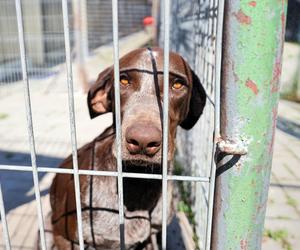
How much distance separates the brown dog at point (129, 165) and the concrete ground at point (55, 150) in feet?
3.19

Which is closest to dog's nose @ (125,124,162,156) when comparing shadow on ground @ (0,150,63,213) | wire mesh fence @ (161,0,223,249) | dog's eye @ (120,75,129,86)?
wire mesh fence @ (161,0,223,249)

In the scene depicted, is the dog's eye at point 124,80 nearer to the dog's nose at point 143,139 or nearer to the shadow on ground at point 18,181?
the dog's nose at point 143,139

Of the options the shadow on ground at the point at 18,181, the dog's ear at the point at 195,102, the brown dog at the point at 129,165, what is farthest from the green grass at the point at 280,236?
the shadow on ground at the point at 18,181

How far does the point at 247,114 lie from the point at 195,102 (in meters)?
1.28

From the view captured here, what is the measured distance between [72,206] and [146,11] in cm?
978

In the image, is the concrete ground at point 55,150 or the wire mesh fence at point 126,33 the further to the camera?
the concrete ground at point 55,150

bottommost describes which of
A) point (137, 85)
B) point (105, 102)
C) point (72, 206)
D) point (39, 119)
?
point (39, 119)

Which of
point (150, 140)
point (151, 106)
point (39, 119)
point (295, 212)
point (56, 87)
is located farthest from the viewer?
point (56, 87)

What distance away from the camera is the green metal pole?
1.03 meters

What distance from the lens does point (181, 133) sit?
4.65m

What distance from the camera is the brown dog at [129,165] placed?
1.90 m

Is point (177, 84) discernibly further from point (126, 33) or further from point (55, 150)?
point (126, 33)

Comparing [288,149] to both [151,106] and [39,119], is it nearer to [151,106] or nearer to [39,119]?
[151,106]

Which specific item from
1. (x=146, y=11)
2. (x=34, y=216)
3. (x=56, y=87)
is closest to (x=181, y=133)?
(x=34, y=216)
